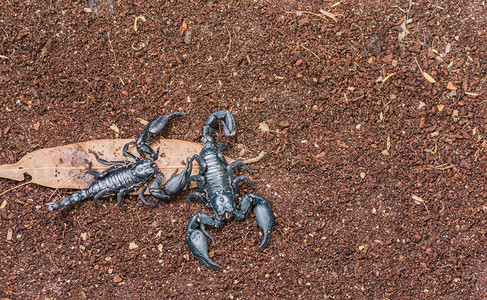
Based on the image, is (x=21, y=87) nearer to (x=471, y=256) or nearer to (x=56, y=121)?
(x=56, y=121)

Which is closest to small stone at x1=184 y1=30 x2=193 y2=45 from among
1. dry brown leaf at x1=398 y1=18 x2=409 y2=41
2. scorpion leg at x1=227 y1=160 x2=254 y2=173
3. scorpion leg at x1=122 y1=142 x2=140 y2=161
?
scorpion leg at x1=122 y1=142 x2=140 y2=161

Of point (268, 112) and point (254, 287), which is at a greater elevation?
point (268, 112)

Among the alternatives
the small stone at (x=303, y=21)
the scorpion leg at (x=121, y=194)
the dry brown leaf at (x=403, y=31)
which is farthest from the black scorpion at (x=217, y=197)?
the dry brown leaf at (x=403, y=31)

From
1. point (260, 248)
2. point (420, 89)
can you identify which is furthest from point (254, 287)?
point (420, 89)

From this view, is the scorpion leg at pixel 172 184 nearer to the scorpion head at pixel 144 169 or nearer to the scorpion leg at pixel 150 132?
the scorpion head at pixel 144 169

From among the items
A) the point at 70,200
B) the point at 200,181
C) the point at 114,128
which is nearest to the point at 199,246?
the point at 200,181

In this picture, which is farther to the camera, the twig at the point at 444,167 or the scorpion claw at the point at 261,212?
the twig at the point at 444,167
